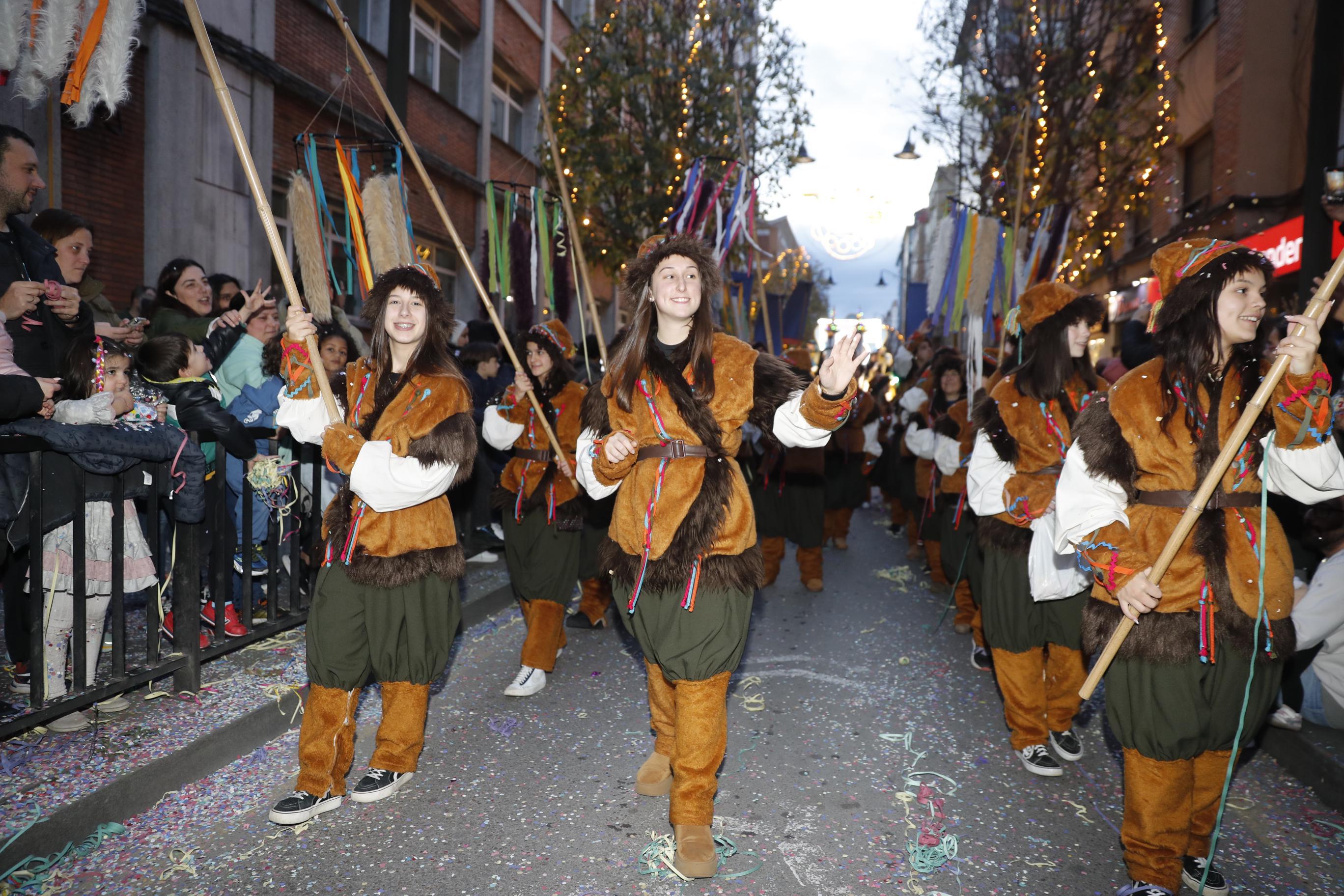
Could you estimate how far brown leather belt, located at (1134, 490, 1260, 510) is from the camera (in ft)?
9.16

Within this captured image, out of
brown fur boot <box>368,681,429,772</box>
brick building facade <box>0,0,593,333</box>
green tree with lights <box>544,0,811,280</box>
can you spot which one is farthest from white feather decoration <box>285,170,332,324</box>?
green tree with lights <box>544,0,811,280</box>

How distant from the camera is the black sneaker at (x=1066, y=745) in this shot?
13.5 feet

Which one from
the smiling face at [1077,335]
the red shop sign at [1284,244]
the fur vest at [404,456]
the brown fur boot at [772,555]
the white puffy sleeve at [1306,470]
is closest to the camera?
the white puffy sleeve at [1306,470]

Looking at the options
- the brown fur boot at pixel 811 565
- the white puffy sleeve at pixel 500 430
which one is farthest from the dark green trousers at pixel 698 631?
the brown fur boot at pixel 811 565

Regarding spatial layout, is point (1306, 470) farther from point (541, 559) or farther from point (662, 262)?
point (541, 559)

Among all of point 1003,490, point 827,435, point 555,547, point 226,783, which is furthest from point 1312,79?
point 226,783

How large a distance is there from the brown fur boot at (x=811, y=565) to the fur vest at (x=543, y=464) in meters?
3.08

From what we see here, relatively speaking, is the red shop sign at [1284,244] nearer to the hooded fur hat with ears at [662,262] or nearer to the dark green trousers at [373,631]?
the hooded fur hat with ears at [662,262]

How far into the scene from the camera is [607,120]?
14.3 m

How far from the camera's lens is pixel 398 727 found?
360 cm

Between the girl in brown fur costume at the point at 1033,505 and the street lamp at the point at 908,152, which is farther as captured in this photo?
the street lamp at the point at 908,152

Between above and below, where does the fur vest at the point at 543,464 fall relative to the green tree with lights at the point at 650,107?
below

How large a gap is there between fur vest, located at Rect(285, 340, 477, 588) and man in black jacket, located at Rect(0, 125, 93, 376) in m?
1.48

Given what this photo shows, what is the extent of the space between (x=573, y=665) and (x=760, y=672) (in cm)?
107
